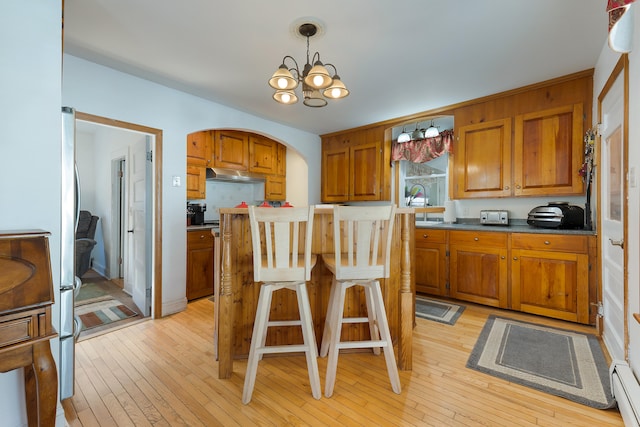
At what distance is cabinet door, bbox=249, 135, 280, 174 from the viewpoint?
4482mm

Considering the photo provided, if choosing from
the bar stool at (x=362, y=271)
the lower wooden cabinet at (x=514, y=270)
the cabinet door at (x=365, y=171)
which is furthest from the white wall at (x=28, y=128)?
the cabinet door at (x=365, y=171)

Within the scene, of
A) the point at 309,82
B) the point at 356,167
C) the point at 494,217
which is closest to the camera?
the point at 309,82

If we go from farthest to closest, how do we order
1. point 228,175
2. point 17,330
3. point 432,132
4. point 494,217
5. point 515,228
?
point 228,175 → point 432,132 → point 494,217 → point 515,228 → point 17,330

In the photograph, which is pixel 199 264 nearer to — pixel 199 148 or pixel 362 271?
pixel 199 148

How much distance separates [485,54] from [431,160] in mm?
1792

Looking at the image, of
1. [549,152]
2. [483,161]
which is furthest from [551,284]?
[483,161]

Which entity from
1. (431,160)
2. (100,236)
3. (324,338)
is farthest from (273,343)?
(100,236)

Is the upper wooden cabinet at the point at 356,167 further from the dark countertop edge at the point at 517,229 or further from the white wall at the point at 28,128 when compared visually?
the white wall at the point at 28,128

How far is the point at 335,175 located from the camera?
15.6 ft

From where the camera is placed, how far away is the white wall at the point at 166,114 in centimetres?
238

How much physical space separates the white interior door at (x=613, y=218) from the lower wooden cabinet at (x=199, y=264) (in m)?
3.73

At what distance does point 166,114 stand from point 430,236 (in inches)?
127

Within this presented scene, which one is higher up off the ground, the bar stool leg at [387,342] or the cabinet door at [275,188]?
the cabinet door at [275,188]

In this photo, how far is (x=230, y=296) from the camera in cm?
182
